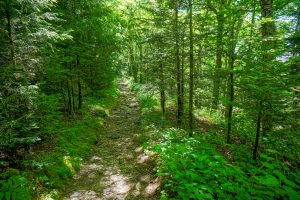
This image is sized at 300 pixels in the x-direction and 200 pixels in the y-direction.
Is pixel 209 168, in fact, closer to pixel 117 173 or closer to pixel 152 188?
pixel 152 188

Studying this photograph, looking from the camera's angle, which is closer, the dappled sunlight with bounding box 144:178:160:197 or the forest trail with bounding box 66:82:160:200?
the dappled sunlight with bounding box 144:178:160:197

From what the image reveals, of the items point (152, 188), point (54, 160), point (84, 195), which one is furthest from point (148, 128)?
point (84, 195)

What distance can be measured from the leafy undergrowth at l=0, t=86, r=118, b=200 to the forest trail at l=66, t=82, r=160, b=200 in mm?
437

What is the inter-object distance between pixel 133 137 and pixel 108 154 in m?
2.14

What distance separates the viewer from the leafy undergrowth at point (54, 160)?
5593 mm

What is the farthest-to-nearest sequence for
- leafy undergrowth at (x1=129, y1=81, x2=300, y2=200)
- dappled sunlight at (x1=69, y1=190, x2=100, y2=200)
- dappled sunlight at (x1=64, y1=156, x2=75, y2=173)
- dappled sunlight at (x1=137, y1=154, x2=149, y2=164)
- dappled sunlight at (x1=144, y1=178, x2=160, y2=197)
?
dappled sunlight at (x1=137, y1=154, x2=149, y2=164) → dappled sunlight at (x1=64, y1=156, x2=75, y2=173) → dappled sunlight at (x1=144, y1=178, x2=160, y2=197) → dappled sunlight at (x1=69, y1=190, x2=100, y2=200) → leafy undergrowth at (x1=129, y1=81, x2=300, y2=200)

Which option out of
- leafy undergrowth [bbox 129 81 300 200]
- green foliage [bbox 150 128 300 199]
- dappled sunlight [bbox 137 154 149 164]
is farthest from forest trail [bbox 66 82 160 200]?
green foliage [bbox 150 128 300 199]

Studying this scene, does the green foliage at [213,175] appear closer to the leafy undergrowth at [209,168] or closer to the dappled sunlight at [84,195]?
the leafy undergrowth at [209,168]

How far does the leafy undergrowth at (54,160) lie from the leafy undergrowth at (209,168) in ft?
9.22

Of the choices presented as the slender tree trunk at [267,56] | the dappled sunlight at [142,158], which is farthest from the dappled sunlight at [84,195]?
the slender tree trunk at [267,56]

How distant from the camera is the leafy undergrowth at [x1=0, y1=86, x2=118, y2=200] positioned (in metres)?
5.59

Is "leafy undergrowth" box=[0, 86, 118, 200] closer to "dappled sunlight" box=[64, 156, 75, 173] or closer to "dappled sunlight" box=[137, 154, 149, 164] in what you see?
"dappled sunlight" box=[64, 156, 75, 173]

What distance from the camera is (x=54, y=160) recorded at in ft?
25.1

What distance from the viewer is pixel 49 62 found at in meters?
9.33
